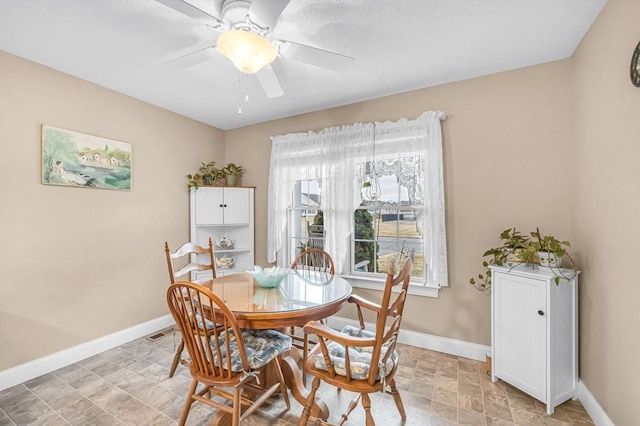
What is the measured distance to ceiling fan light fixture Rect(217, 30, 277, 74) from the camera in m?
1.56

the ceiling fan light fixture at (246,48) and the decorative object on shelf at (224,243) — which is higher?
the ceiling fan light fixture at (246,48)

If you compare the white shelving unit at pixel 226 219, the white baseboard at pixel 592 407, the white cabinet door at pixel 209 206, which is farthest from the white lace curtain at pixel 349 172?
the white baseboard at pixel 592 407

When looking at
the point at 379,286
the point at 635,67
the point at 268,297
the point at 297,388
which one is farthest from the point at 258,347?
the point at 635,67

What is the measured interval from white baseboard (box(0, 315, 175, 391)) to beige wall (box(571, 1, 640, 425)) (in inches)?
156

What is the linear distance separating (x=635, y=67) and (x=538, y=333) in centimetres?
164

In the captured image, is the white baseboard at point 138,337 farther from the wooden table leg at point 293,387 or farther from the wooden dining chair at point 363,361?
the wooden dining chair at point 363,361

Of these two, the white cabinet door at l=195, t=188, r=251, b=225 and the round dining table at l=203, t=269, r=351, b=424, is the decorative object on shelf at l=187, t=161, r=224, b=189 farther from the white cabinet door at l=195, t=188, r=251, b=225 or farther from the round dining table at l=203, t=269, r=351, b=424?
the round dining table at l=203, t=269, r=351, b=424

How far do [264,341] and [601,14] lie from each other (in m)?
2.94

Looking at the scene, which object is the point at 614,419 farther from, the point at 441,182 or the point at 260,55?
the point at 260,55

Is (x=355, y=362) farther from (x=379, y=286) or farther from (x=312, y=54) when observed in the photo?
(x=312, y=54)

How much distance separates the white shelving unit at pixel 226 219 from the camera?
12.4ft

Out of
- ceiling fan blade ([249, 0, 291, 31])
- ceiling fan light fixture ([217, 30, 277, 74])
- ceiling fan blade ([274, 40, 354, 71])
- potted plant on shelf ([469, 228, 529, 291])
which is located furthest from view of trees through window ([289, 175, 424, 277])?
ceiling fan blade ([249, 0, 291, 31])

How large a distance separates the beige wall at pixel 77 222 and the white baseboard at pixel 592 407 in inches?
156

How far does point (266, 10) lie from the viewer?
1.44 meters
